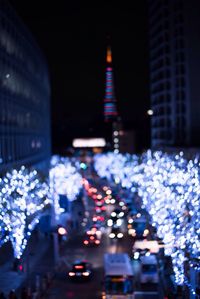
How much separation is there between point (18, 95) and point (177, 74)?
1765 inches

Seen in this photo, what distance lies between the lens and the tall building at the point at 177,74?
83.1 metres

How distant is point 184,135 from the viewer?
274 feet

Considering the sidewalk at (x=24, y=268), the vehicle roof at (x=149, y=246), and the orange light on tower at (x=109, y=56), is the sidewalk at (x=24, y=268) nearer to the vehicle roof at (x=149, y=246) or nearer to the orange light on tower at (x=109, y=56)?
the vehicle roof at (x=149, y=246)

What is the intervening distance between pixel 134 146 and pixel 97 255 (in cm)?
10840

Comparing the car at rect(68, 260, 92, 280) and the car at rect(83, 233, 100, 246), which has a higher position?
the car at rect(68, 260, 92, 280)

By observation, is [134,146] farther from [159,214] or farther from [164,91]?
[159,214]

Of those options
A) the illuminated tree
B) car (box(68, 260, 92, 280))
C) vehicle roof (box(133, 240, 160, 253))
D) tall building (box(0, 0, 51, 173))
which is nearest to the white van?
car (box(68, 260, 92, 280))

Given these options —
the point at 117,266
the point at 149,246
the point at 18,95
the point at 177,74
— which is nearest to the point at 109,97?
the point at 177,74

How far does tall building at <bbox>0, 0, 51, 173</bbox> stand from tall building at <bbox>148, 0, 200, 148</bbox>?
90.8 feet

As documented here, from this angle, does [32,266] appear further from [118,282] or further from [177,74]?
[177,74]

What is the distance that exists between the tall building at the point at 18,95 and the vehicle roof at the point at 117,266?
10.0 meters

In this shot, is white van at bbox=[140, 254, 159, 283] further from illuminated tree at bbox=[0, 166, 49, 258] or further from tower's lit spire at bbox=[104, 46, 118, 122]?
tower's lit spire at bbox=[104, 46, 118, 122]

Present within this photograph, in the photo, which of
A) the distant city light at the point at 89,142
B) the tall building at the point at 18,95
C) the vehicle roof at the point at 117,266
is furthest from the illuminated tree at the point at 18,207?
the distant city light at the point at 89,142

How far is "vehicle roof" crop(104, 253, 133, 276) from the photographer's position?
2567cm
